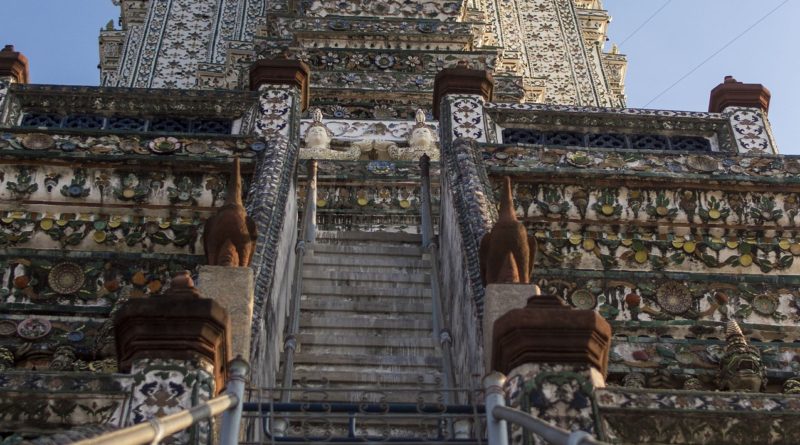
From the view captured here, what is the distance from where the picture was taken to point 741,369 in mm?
6969

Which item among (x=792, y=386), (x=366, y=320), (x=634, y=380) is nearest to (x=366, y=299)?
(x=366, y=320)

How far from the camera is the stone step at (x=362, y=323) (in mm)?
8391

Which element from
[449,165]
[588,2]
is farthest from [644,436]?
[588,2]

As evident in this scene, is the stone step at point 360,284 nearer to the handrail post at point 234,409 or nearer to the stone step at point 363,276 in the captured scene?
the stone step at point 363,276

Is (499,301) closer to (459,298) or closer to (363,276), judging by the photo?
(459,298)

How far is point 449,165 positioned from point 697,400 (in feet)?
13.6

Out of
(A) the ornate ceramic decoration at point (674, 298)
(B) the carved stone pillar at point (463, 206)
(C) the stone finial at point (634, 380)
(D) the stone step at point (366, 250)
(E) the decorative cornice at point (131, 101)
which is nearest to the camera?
(C) the stone finial at point (634, 380)

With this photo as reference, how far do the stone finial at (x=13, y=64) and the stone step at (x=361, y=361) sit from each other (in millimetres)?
4484

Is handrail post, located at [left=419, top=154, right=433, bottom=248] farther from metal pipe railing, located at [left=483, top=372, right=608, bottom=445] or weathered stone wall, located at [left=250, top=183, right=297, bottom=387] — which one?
metal pipe railing, located at [left=483, top=372, right=608, bottom=445]

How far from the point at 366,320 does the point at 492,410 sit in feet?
12.2

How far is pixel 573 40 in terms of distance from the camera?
2447 cm

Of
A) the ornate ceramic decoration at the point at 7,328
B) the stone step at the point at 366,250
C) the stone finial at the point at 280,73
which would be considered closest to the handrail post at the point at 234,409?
the ornate ceramic decoration at the point at 7,328

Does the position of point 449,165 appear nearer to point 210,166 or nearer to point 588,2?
point 210,166

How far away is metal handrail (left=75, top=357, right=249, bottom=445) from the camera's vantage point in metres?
3.59
